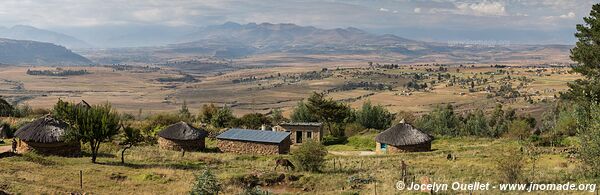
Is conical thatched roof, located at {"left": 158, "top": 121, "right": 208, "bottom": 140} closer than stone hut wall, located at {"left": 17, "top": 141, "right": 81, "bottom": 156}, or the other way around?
stone hut wall, located at {"left": 17, "top": 141, "right": 81, "bottom": 156}

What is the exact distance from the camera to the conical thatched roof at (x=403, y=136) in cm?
4509

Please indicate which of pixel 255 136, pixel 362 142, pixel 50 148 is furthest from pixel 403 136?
pixel 50 148

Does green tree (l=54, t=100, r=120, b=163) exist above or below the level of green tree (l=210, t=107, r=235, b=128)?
above

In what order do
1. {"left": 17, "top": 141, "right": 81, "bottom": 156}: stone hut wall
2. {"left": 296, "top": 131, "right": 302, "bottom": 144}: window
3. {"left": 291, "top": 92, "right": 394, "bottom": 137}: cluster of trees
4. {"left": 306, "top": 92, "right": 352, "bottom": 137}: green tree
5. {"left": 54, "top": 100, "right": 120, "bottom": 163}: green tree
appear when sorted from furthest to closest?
1. {"left": 291, "top": 92, "right": 394, "bottom": 137}: cluster of trees
2. {"left": 306, "top": 92, "right": 352, "bottom": 137}: green tree
3. {"left": 296, "top": 131, "right": 302, "bottom": 144}: window
4. {"left": 17, "top": 141, "right": 81, "bottom": 156}: stone hut wall
5. {"left": 54, "top": 100, "right": 120, "bottom": 163}: green tree

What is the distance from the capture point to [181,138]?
4434 cm

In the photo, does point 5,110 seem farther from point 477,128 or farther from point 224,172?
point 477,128

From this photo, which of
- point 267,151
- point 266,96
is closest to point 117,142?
point 267,151

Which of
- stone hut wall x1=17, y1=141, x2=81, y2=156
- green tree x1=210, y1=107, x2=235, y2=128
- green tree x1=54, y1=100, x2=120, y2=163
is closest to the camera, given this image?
green tree x1=54, y1=100, x2=120, y2=163

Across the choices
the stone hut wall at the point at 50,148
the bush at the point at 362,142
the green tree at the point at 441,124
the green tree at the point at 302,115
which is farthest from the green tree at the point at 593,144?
the green tree at the point at 441,124

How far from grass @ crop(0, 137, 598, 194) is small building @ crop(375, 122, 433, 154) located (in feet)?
17.5

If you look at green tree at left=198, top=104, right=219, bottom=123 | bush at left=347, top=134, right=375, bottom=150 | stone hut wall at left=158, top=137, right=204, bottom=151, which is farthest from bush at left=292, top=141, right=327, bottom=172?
green tree at left=198, top=104, right=219, bottom=123

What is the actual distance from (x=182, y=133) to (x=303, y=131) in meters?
15.7

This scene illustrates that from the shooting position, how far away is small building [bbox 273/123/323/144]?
182ft

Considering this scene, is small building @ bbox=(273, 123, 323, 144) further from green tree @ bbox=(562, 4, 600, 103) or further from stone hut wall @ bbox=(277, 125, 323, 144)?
green tree @ bbox=(562, 4, 600, 103)
